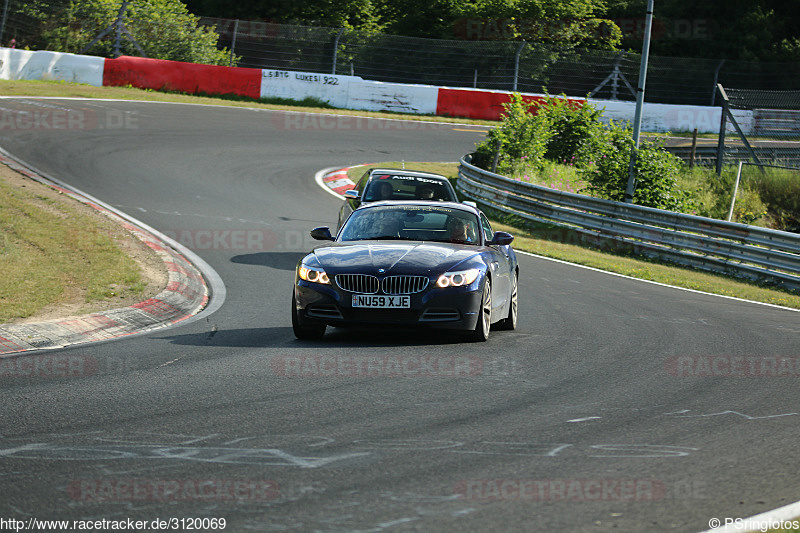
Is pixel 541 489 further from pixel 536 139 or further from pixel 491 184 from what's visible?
pixel 536 139

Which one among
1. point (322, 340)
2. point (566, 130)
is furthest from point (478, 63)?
point (322, 340)

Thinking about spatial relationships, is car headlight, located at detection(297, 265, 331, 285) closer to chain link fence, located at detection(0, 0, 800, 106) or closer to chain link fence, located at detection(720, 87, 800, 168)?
chain link fence, located at detection(720, 87, 800, 168)

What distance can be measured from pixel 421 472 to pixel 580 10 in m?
52.1

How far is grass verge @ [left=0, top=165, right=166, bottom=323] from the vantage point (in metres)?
10.5

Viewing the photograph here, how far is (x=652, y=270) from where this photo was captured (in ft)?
60.6

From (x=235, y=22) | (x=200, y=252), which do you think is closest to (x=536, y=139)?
(x=200, y=252)

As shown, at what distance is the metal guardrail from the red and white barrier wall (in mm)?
11365

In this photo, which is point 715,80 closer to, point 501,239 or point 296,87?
point 296,87

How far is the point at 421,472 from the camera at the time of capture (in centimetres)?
504

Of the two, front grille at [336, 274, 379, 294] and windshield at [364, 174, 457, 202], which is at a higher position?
windshield at [364, 174, 457, 202]

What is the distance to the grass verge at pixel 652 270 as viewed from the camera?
16516mm

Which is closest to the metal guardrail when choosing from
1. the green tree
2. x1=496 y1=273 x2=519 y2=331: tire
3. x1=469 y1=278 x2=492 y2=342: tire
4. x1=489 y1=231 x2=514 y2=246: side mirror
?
x1=496 y1=273 x2=519 y2=331: tire

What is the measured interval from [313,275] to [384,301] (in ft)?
2.56

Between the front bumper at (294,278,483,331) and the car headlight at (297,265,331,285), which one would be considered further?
the car headlight at (297,265,331,285)
